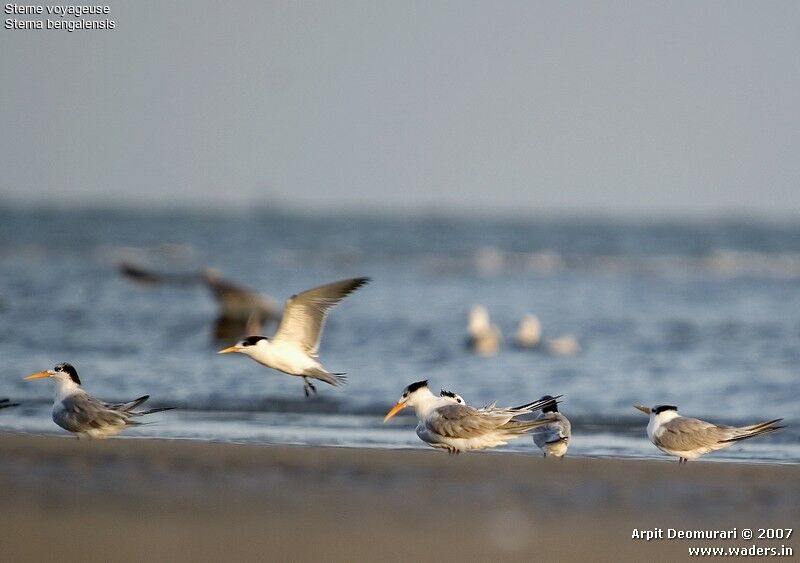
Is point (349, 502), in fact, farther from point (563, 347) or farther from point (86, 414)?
point (563, 347)

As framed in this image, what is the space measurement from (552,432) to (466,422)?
0.62 metres

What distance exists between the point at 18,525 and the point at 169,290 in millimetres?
16911

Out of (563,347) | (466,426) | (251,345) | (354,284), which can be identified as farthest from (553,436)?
(563,347)

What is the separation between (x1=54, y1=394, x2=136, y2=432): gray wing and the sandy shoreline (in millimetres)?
170

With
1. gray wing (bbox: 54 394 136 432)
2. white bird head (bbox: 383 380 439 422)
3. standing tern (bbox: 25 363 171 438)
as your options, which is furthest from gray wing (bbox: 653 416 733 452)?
gray wing (bbox: 54 394 136 432)

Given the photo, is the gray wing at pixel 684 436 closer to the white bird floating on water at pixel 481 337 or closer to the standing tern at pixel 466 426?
the standing tern at pixel 466 426

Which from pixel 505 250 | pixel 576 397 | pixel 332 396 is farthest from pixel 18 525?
pixel 505 250

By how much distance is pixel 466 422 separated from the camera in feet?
27.0

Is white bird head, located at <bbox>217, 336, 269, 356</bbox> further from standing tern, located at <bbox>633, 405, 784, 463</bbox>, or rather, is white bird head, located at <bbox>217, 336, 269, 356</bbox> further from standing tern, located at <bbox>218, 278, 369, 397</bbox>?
standing tern, located at <bbox>633, 405, 784, 463</bbox>

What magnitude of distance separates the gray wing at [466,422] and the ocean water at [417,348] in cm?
85

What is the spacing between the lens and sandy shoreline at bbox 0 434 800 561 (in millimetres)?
5750

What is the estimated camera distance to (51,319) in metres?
17.2

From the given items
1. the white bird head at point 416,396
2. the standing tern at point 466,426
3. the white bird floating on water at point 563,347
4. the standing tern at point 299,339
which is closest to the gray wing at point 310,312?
the standing tern at point 299,339

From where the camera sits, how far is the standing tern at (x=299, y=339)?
30.7 feet
